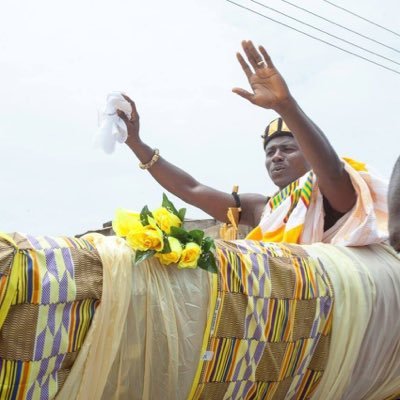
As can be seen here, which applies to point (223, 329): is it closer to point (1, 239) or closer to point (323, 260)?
point (323, 260)

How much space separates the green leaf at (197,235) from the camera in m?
1.90

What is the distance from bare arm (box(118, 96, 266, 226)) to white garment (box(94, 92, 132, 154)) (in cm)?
46

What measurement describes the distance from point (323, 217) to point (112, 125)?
116 centimetres

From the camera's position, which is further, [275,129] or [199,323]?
[275,129]

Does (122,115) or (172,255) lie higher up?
(122,115)

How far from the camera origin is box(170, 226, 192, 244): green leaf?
1897 millimetres

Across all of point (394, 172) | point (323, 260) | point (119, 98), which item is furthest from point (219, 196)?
point (394, 172)

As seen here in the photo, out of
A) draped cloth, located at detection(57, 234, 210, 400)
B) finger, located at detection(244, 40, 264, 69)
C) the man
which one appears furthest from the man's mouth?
draped cloth, located at detection(57, 234, 210, 400)

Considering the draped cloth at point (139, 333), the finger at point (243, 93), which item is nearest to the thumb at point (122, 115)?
the finger at point (243, 93)

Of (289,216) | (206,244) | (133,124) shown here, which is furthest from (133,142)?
(206,244)

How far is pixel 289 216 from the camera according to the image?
8.99 feet

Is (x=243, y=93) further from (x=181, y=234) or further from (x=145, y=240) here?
(x=145, y=240)

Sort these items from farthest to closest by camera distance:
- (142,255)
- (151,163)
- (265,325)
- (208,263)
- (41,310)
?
(151,163) → (265,325) → (208,263) → (142,255) → (41,310)

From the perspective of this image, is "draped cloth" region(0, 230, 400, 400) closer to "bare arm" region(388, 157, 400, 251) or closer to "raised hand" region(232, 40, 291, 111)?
"bare arm" region(388, 157, 400, 251)
